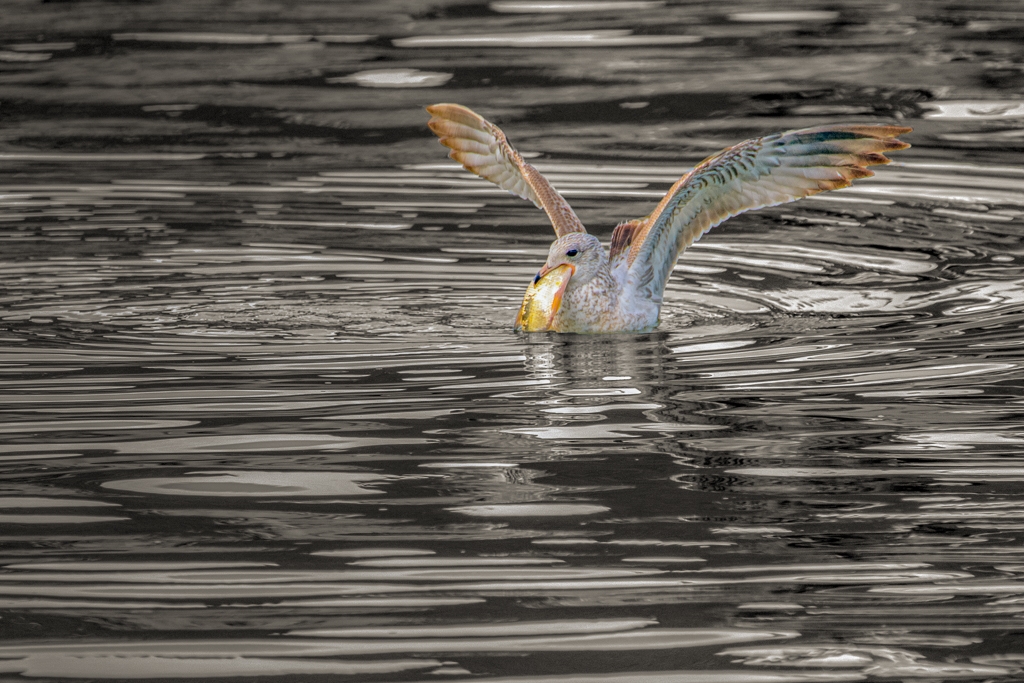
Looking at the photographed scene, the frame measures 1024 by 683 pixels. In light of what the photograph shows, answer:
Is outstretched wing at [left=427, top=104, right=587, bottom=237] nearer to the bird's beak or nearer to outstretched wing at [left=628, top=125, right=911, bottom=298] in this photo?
outstretched wing at [left=628, top=125, right=911, bottom=298]

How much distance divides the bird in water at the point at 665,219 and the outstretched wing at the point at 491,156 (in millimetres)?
12

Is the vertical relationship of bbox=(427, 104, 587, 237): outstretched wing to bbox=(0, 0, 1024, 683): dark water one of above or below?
above

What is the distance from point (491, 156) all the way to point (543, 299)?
1.65m

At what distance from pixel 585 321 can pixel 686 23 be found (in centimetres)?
1024

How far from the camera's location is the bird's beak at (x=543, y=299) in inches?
300

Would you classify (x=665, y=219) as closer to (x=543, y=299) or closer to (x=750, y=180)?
(x=750, y=180)

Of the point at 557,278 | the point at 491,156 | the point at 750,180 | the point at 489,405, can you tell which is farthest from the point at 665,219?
the point at 489,405

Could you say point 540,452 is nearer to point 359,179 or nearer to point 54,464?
point 54,464

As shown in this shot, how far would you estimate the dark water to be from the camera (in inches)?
163

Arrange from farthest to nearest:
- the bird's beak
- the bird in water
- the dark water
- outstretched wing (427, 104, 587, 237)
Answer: outstretched wing (427, 104, 587, 237) < the bird in water < the bird's beak < the dark water

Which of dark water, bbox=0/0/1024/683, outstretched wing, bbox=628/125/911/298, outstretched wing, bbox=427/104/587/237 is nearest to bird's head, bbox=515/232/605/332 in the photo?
dark water, bbox=0/0/1024/683

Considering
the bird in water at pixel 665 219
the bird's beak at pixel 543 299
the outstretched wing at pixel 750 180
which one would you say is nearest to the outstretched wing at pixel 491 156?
the bird in water at pixel 665 219

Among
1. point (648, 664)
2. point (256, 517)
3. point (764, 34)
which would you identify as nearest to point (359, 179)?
point (764, 34)

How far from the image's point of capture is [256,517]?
196 inches
